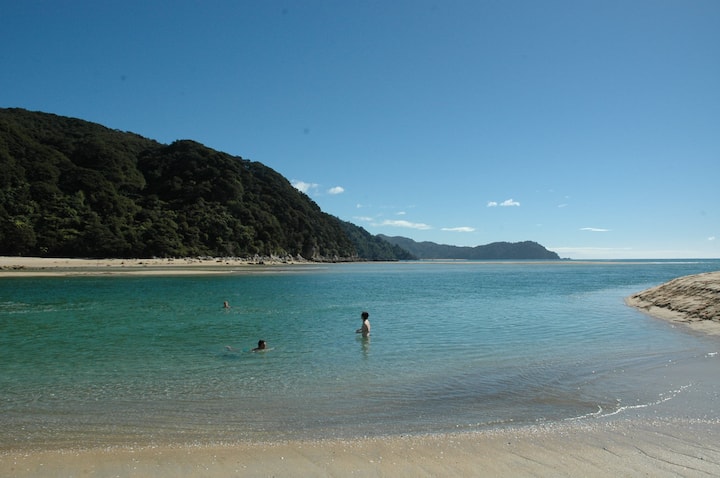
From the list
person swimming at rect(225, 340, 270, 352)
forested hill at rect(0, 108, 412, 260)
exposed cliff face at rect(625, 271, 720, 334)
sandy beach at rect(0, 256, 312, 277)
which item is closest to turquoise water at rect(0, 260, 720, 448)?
person swimming at rect(225, 340, 270, 352)

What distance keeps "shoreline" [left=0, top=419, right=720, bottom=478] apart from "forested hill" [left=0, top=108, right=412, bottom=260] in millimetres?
88212

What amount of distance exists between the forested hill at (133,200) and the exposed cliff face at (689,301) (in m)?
86.1

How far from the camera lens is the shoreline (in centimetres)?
562

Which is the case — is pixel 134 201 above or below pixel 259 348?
above

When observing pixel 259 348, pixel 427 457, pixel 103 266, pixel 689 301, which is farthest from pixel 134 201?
pixel 427 457

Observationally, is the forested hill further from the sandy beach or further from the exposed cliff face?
the exposed cliff face

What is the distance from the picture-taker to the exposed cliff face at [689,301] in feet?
62.5

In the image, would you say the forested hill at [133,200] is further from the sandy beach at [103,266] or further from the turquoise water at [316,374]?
the turquoise water at [316,374]

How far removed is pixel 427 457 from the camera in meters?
6.09

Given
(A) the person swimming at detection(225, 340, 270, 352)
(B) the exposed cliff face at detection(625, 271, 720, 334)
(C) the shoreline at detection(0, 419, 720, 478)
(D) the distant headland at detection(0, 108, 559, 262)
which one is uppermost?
(D) the distant headland at detection(0, 108, 559, 262)

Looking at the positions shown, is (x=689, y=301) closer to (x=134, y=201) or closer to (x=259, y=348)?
(x=259, y=348)

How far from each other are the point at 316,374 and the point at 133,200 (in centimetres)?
11286

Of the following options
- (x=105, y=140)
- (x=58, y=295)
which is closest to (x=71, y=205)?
(x=105, y=140)

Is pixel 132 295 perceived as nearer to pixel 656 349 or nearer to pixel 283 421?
pixel 283 421
